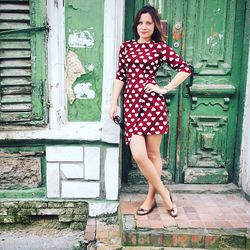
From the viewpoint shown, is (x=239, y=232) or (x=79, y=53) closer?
(x=239, y=232)

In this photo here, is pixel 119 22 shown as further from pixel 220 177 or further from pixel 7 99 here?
pixel 220 177

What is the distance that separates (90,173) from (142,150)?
26.9 inches

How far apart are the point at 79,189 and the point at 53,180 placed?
0.86ft

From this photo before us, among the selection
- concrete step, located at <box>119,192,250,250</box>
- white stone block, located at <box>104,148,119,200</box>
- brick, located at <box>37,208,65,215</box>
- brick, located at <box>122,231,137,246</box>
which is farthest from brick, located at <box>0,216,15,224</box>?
brick, located at <box>122,231,137,246</box>

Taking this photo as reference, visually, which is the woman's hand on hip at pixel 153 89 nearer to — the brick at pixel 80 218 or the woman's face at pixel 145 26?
the woman's face at pixel 145 26

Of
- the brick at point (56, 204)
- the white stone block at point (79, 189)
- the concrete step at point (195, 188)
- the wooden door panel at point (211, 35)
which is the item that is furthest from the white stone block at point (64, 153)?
the wooden door panel at point (211, 35)

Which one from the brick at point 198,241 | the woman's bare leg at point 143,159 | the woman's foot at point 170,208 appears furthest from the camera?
the woman's foot at point 170,208

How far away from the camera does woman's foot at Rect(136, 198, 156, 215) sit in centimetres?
341

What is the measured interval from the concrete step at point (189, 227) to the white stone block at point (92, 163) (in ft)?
1.29

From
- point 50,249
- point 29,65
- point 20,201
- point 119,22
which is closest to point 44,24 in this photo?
point 29,65

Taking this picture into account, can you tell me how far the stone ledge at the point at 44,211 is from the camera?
366 cm

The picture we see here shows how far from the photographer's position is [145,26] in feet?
10.4

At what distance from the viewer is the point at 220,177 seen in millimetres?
4094

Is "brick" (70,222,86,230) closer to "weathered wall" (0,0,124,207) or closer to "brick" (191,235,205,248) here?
"weathered wall" (0,0,124,207)
